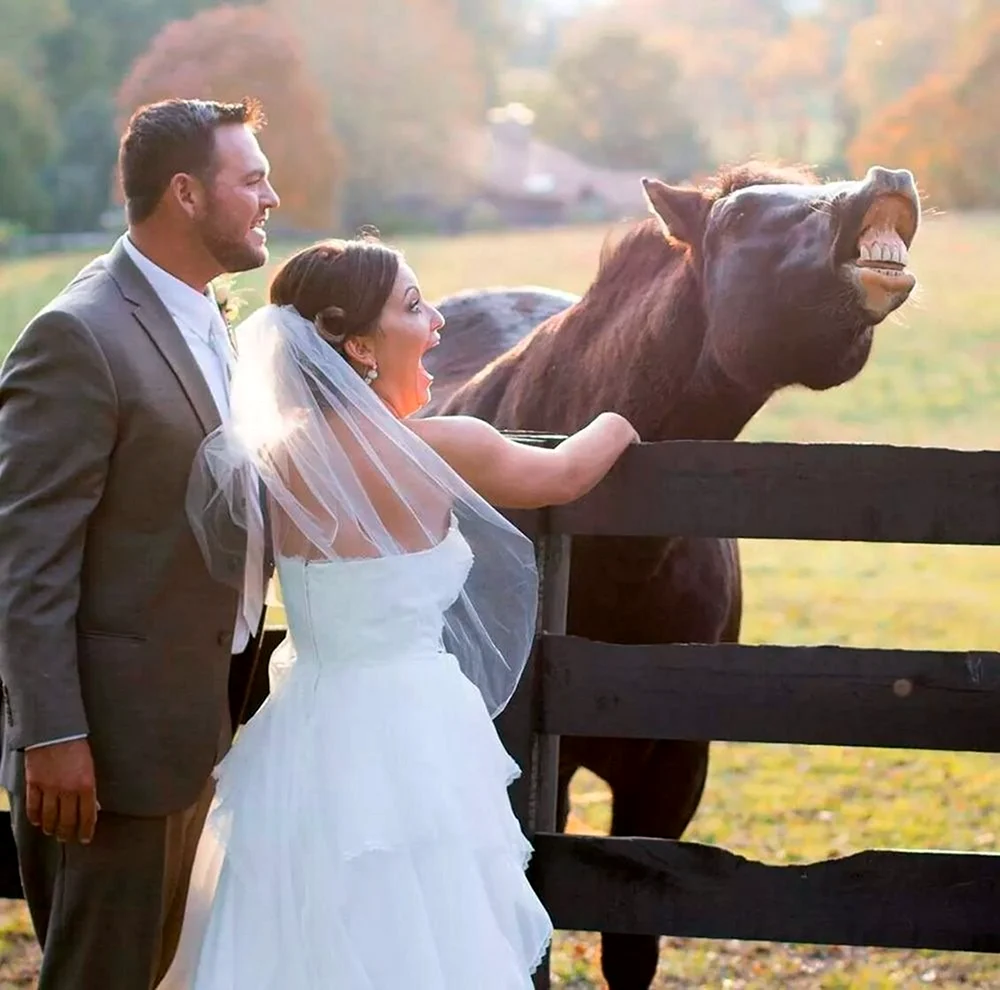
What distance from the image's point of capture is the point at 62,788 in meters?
2.63

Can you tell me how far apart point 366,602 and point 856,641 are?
8484 mm

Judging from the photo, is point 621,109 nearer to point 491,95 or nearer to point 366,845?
point 491,95

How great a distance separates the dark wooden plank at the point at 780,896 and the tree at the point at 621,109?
1925 inches

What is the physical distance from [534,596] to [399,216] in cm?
4171

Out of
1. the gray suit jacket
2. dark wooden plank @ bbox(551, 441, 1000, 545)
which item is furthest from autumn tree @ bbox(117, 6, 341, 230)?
the gray suit jacket

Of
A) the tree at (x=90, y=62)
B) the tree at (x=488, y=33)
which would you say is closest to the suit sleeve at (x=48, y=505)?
the tree at (x=90, y=62)

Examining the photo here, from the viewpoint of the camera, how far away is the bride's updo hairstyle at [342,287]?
108 inches

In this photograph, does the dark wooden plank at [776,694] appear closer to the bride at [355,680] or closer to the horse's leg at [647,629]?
the bride at [355,680]

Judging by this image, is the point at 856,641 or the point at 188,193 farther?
the point at 856,641

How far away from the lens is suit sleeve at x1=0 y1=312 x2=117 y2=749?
260 centimetres

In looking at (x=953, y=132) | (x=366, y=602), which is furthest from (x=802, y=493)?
(x=953, y=132)

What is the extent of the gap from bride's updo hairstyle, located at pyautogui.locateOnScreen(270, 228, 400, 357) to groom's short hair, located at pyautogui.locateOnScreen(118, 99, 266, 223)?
30 cm

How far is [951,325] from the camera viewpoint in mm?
32000

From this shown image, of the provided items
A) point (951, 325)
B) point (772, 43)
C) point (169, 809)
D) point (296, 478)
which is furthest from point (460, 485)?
point (772, 43)
